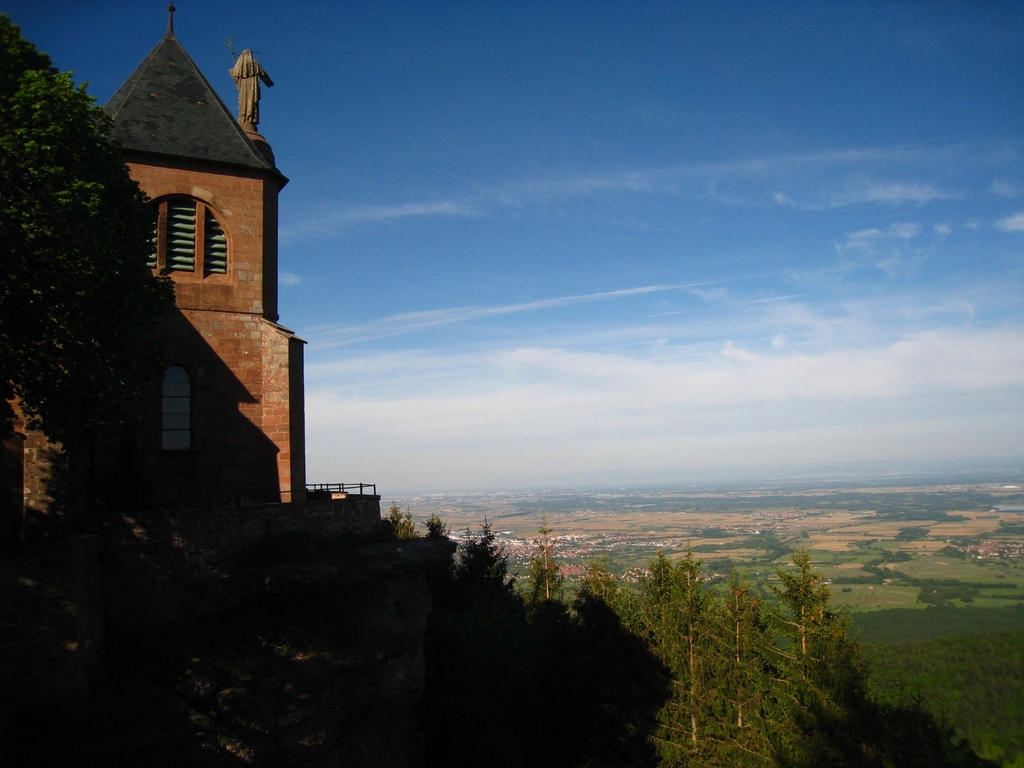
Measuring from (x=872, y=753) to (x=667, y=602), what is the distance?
12051 mm

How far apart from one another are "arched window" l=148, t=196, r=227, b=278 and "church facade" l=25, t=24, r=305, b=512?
28mm

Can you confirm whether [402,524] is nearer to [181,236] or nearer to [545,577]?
[545,577]

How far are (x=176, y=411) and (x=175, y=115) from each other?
28.6 feet

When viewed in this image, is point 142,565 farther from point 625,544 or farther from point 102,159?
point 625,544

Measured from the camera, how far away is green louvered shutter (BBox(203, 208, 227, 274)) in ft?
67.8

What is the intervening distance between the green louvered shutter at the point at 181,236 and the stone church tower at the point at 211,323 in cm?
3

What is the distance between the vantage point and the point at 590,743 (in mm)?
27078

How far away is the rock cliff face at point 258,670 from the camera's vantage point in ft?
39.7

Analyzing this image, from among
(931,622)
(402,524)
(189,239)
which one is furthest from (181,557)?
(931,622)

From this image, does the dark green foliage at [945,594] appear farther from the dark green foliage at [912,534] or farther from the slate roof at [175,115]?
the slate roof at [175,115]

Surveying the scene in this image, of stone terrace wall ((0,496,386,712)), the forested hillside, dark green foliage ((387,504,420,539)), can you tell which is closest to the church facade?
stone terrace wall ((0,496,386,712))

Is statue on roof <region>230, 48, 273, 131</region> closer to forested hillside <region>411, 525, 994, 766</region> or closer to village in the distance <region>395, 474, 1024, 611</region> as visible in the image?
forested hillside <region>411, 525, 994, 766</region>

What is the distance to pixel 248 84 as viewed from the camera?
23.5m

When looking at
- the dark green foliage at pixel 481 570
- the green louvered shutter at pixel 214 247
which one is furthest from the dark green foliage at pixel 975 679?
the green louvered shutter at pixel 214 247
